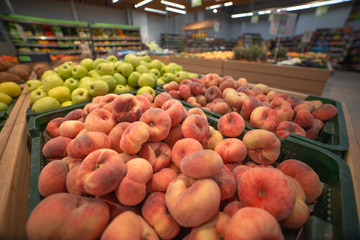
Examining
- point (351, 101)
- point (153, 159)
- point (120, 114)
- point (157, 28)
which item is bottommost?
point (351, 101)

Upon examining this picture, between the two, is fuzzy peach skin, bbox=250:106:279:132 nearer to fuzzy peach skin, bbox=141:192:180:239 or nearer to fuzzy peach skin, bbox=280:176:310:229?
fuzzy peach skin, bbox=280:176:310:229

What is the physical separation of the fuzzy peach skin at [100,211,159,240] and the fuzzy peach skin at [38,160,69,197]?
0.99 ft

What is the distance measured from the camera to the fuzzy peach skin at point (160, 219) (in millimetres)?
556

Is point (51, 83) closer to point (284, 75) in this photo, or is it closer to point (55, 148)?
point (55, 148)

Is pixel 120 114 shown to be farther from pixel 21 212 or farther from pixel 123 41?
pixel 123 41

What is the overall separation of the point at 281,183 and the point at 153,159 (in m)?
0.51

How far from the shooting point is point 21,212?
757 mm

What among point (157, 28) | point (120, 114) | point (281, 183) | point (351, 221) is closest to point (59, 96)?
point (120, 114)

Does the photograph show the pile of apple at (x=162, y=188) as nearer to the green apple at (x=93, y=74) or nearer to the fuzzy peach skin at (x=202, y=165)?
the fuzzy peach skin at (x=202, y=165)

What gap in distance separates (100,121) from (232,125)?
0.76 metres

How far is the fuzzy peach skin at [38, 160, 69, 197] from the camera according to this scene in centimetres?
59

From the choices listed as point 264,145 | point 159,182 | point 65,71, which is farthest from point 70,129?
point 65,71

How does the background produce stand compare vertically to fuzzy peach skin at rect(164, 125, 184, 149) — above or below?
below

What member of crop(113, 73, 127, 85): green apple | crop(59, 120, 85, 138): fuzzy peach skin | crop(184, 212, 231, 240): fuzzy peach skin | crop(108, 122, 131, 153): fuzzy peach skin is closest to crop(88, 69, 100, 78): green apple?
crop(113, 73, 127, 85): green apple
